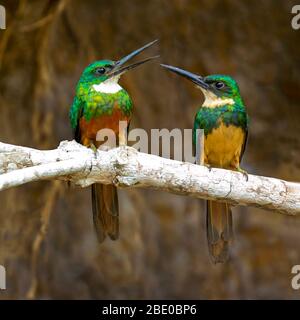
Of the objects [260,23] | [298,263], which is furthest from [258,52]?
[298,263]

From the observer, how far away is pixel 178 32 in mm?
6297

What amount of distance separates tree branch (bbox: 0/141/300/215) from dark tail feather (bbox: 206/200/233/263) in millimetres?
533

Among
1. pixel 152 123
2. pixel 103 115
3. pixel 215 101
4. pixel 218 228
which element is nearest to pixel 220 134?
pixel 215 101

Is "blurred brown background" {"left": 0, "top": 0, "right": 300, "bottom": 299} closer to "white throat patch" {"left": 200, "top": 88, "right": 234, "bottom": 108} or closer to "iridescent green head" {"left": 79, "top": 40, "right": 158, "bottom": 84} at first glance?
"iridescent green head" {"left": 79, "top": 40, "right": 158, "bottom": 84}

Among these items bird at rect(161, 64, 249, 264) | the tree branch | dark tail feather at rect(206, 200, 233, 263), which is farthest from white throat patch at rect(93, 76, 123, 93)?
dark tail feather at rect(206, 200, 233, 263)

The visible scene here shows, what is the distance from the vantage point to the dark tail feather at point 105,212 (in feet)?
14.8

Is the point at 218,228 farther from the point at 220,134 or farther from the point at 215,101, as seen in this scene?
the point at 215,101

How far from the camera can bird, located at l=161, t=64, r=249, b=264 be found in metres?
4.66

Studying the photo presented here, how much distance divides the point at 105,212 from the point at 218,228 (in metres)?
0.66

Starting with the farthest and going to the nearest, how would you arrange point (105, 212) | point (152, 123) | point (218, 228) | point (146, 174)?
point (152, 123)
point (218, 228)
point (105, 212)
point (146, 174)

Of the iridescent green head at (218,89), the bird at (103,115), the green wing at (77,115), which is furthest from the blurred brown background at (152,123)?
the iridescent green head at (218,89)

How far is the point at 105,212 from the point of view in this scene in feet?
15.0

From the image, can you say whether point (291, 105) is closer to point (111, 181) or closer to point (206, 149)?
point (206, 149)

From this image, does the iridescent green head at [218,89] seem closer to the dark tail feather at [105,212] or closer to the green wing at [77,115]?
the green wing at [77,115]
